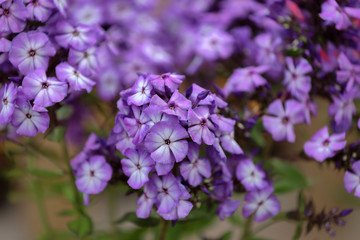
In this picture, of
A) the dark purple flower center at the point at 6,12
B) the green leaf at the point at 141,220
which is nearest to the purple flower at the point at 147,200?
the green leaf at the point at 141,220

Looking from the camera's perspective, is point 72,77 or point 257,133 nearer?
point 72,77

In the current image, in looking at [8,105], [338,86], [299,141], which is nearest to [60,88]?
[8,105]

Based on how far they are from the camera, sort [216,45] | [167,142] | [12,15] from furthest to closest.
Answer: [216,45] → [12,15] → [167,142]

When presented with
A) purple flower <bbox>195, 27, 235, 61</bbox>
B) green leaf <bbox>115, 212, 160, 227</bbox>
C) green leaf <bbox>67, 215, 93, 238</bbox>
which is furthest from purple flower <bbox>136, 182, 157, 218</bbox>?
purple flower <bbox>195, 27, 235, 61</bbox>

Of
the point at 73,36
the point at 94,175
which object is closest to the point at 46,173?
the point at 94,175

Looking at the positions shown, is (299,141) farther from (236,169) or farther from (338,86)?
(236,169)

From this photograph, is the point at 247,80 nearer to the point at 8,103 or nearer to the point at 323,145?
the point at 323,145

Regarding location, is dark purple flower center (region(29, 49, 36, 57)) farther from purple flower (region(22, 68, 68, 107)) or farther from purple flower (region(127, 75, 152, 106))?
purple flower (region(127, 75, 152, 106))
